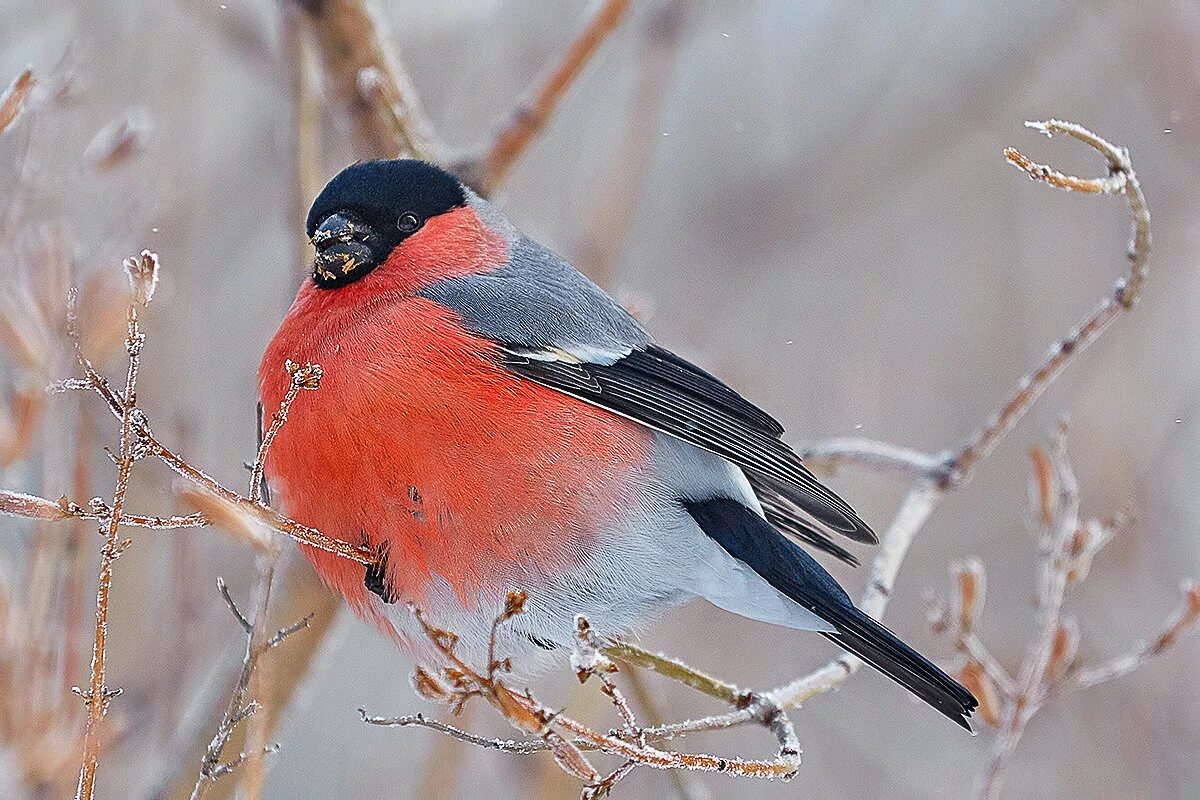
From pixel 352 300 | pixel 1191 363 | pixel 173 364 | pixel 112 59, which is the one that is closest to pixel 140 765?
pixel 173 364

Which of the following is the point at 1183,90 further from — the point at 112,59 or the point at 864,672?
the point at 112,59

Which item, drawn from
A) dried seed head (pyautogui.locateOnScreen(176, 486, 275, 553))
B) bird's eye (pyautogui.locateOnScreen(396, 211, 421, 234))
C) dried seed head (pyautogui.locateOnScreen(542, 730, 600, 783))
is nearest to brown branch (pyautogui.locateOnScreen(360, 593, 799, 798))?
dried seed head (pyautogui.locateOnScreen(542, 730, 600, 783))

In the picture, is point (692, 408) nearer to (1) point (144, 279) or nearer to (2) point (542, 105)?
(2) point (542, 105)

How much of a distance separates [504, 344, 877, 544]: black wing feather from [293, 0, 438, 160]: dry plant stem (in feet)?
2.77

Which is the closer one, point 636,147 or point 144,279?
point 144,279

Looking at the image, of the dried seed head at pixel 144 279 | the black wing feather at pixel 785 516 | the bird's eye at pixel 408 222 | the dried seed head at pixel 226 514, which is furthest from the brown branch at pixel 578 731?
the bird's eye at pixel 408 222

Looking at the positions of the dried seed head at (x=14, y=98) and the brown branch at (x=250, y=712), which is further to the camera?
the dried seed head at (x=14, y=98)

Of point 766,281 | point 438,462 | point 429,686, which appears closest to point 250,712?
point 429,686

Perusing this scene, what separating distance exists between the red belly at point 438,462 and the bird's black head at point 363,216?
184mm

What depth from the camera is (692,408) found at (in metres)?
2.45

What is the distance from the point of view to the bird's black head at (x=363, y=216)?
8.07 feet

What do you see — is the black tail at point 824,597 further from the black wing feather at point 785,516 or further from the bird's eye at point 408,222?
the bird's eye at point 408,222

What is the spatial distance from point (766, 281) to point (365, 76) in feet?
12.3

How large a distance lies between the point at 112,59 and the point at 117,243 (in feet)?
6.28
